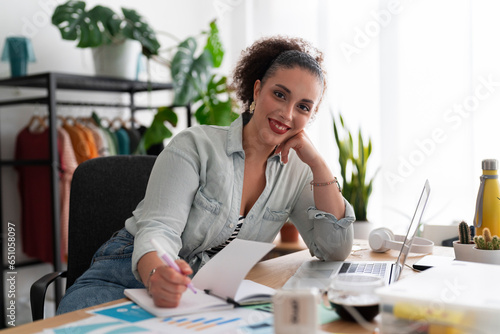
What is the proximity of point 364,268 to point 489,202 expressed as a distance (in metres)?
0.40

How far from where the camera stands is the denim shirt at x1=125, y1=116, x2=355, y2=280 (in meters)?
1.25

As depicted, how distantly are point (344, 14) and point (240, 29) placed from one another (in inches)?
37.1

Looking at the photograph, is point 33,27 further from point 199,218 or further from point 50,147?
point 199,218

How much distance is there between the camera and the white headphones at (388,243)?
150 centimetres

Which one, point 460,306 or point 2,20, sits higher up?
point 2,20

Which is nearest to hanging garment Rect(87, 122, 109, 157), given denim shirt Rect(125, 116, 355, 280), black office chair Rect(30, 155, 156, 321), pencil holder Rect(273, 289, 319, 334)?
black office chair Rect(30, 155, 156, 321)

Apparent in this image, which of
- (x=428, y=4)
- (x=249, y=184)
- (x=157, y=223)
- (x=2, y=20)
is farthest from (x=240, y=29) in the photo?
(x=157, y=223)

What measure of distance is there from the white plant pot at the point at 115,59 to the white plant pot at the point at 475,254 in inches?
85.6

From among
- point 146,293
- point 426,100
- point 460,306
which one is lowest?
point 146,293

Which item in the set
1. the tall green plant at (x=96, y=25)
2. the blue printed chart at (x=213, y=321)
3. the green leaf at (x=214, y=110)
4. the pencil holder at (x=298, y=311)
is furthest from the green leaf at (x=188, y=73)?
the pencil holder at (x=298, y=311)

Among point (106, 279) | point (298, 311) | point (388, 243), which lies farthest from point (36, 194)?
point (298, 311)

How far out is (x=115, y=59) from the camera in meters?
2.86

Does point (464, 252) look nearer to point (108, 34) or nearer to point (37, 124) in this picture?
point (108, 34)

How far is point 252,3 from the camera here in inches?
157
